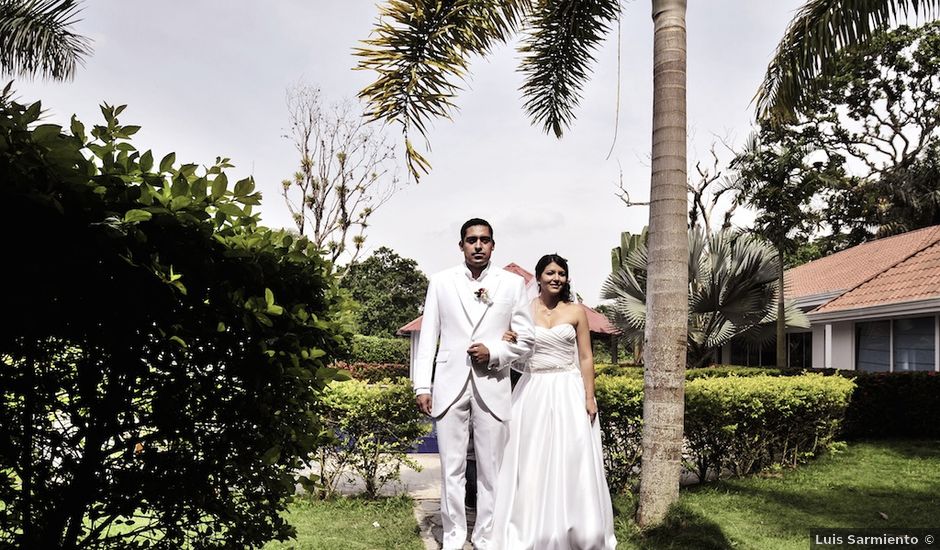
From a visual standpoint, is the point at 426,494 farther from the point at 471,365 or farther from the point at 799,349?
the point at 799,349

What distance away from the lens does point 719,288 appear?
612 inches

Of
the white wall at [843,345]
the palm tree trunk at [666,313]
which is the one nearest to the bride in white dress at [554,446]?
the palm tree trunk at [666,313]

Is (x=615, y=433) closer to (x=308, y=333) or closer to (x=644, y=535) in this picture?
(x=644, y=535)

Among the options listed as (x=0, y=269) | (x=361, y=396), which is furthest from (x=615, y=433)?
(x=0, y=269)

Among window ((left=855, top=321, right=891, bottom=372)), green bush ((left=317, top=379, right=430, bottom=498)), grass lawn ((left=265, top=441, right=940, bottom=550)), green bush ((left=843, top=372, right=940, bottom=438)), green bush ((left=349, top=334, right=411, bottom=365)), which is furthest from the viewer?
green bush ((left=349, top=334, right=411, bottom=365))

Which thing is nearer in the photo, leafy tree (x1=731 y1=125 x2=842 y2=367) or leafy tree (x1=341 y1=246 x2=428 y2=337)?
leafy tree (x1=731 y1=125 x2=842 y2=367)

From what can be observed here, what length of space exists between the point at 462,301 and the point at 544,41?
5.60 meters

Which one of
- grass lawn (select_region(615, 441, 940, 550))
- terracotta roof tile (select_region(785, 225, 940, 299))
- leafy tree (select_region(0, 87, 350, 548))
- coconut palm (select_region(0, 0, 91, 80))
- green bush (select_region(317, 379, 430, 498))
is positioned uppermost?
coconut palm (select_region(0, 0, 91, 80))

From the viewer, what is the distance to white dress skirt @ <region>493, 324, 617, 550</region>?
4.91m

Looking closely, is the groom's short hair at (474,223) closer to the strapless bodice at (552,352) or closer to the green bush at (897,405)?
the strapless bodice at (552,352)

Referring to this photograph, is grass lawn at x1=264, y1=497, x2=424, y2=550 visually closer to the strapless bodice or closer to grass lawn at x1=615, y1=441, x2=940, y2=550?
the strapless bodice

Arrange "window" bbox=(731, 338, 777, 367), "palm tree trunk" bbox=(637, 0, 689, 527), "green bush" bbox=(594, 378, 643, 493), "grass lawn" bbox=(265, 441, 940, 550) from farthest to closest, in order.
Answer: "window" bbox=(731, 338, 777, 367)
"green bush" bbox=(594, 378, 643, 493)
"palm tree trunk" bbox=(637, 0, 689, 527)
"grass lawn" bbox=(265, 441, 940, 550)

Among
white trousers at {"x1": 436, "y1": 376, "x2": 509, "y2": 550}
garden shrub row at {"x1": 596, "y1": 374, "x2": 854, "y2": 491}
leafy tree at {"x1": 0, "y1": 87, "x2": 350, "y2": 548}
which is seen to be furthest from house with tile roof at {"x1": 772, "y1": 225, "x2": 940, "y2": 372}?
leafy tree at {"x1": 0, "y1": 87, "x2": 350, "y2": 548}

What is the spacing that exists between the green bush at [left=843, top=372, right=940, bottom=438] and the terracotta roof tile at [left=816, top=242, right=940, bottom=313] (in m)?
2.21
